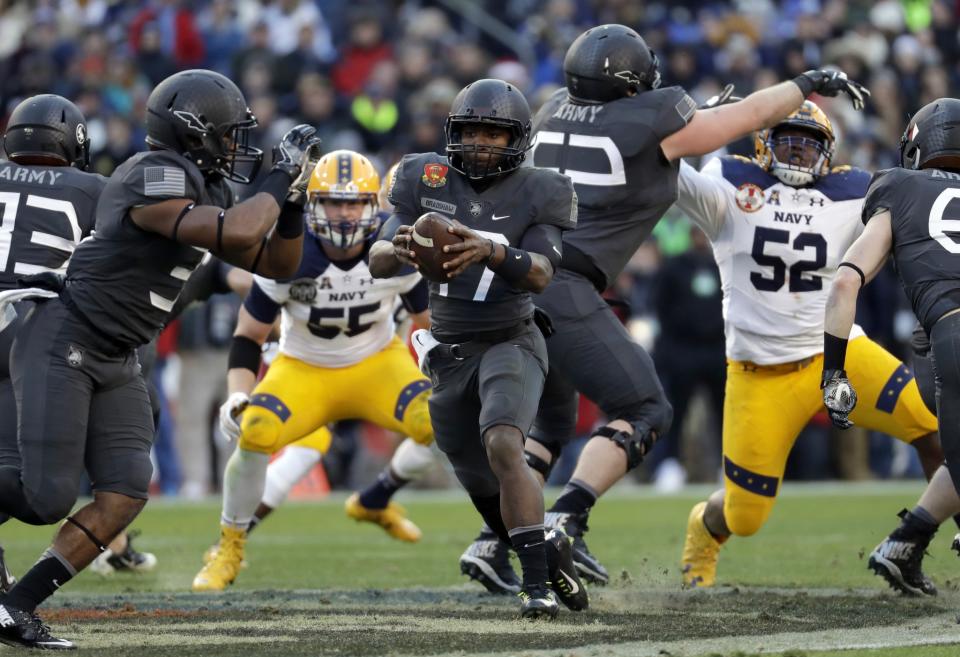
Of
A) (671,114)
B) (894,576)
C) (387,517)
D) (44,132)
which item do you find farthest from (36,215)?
(894,576)

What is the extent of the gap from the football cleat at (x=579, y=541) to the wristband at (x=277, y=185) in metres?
1.68

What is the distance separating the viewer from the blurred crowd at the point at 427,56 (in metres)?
13.6

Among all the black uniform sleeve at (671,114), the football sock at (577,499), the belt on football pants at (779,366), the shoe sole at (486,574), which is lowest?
the shoe sole at (486,574)

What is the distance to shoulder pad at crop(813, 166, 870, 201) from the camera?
671cm

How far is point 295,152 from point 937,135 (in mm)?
2272

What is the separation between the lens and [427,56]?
1478 centimetres

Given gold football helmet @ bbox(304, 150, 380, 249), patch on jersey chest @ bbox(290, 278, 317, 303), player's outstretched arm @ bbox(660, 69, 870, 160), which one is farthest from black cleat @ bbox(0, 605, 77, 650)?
player's outstretched arm @ bbox(660, 69, 870, 160)

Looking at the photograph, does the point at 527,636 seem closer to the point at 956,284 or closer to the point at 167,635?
the point at 167,635

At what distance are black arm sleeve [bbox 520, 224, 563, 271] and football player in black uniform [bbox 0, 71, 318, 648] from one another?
790 millimetres

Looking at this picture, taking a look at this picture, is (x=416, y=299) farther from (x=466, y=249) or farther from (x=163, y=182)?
(x=163, y=182)

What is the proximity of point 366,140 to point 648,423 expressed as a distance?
8.12 metres

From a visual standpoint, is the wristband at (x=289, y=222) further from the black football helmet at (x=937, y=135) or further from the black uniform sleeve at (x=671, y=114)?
the black football helmet at (x=937, y=135)

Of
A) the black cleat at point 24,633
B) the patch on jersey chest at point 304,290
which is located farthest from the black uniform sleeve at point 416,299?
the black cleat at point 24,633

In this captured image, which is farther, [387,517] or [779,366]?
[387,517]
